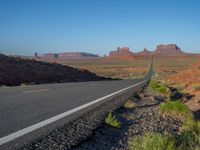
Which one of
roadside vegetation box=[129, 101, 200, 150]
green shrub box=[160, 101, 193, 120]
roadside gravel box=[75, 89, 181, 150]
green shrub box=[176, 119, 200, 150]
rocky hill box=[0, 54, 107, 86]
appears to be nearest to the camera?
roadside vegetation box=[129, 101, 200, 150]

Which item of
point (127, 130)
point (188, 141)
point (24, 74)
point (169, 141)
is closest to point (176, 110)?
point (127, 130)

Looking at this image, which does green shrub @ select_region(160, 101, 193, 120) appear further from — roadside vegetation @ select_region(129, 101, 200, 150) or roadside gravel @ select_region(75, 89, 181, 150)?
roadside vegetation @ select_region(129, 101, 200, 150)

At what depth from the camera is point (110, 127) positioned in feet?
26.7

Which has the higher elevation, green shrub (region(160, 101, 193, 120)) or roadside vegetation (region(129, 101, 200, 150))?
roadside vegetation (region(129, 101, 200, 150))

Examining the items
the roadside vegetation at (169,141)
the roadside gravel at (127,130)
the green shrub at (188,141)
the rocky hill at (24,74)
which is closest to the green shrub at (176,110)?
the roadside gravel at (127,130)

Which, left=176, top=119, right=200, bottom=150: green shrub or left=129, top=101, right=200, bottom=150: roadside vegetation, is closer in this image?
left=129, top=101, right=200, bottom=150: roadside vegetation

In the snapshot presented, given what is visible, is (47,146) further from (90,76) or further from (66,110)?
(90,76)

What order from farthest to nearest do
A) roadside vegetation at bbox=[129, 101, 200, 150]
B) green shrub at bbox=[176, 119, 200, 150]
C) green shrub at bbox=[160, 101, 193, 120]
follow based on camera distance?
green shrub at bbox=[160, 101, 193, 120], green shrub at bbox=[176, 119, 200, 150], roadside vegetation at bbox=[129, 101, 200, 150]

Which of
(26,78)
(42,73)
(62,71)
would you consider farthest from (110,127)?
(62,71)

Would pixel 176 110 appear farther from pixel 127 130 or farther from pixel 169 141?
pixel 169 141

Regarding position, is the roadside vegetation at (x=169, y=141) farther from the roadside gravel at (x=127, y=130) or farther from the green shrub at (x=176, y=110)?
the green shrub at (x=176, y=110)

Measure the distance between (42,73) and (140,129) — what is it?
113ft

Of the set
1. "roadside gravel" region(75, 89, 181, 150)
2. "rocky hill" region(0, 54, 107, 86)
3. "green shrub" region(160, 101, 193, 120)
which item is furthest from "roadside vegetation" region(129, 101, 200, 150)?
"rocky hill" region(0, 54, 107, 86)

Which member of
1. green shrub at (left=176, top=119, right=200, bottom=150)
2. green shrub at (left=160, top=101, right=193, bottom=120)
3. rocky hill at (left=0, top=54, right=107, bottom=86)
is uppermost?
green shrub at (left=176, top=119, right=200, bottom=150)
